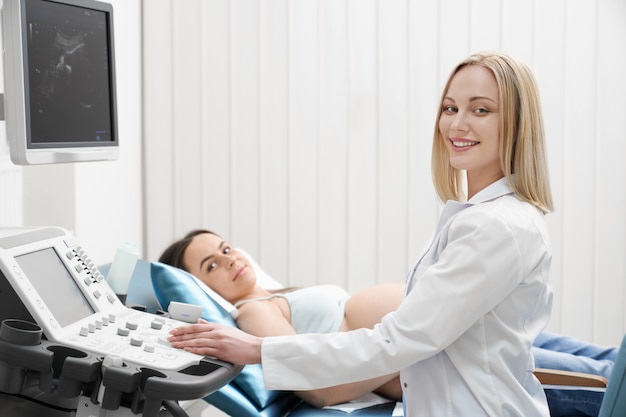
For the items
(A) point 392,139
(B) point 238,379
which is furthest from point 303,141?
(B) point 238,379

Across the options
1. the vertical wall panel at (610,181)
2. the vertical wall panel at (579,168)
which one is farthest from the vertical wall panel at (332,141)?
the vertical wall panel at (610,181)

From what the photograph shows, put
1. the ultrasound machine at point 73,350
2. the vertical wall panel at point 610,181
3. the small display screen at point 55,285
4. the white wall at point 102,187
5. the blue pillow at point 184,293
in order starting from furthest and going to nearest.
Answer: the vertical wall panel at point 610,181 < the white wall at point 102,187 < the blue pillow at point 184,293 < the small display screen at point 55,285 < the ultrasound machine at point 73,350

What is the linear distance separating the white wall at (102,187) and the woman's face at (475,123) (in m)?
1.41

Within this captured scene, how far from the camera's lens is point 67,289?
166 cm

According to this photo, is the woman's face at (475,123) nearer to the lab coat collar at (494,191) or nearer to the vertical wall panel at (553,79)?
the lab coat collar at (494,191)

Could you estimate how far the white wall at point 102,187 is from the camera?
2.87m

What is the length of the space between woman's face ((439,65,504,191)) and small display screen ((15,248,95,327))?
0.84 metres

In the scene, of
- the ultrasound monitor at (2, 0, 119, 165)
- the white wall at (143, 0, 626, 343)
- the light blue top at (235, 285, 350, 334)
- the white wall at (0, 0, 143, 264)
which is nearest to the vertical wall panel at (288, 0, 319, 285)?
the white wall at (143, 0, 626, 343)

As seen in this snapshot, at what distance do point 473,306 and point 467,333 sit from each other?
9 cm

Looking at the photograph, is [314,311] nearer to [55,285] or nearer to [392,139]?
[392,139]

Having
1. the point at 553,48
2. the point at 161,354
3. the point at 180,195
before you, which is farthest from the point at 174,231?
the point at 161,354

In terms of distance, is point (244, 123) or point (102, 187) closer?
point (102, 187)

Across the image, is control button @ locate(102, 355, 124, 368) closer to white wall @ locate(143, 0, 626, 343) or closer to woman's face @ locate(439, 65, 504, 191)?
woman's face @ locate(439, 65, 504, 191)

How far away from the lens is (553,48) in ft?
10.7
